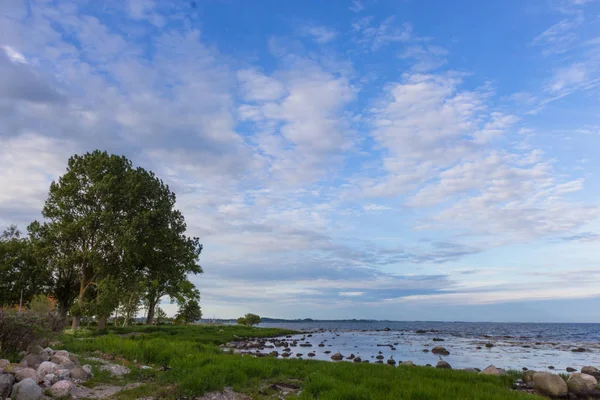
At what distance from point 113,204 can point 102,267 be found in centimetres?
640

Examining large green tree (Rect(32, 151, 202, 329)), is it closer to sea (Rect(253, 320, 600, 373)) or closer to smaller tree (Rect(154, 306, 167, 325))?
sea (Rect(253, 320, 600, 373))

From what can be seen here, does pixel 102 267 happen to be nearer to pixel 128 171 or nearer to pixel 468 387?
pixel 128 171

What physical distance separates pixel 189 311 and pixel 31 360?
7878cm

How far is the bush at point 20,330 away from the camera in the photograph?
13827 millimetres

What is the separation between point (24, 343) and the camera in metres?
14.5

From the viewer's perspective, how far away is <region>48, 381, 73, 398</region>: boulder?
10991 mm

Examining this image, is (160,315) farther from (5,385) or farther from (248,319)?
(5,385)

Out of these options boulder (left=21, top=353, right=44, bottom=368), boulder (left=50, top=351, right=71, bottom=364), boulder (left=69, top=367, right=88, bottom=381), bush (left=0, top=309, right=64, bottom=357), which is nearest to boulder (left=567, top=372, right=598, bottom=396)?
boulder (left=69, top=367, right=88, bottom=381)

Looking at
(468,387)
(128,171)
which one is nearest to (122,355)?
(468,387)

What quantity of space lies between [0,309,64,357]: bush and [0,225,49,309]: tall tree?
106ft

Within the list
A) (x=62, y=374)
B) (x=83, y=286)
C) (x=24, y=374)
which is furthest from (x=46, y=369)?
(x=83, y=286)

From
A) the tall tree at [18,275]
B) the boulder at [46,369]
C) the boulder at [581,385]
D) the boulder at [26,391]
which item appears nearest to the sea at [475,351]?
the boulder at [581,385]

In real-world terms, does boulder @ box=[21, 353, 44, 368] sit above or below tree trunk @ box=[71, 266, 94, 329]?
below

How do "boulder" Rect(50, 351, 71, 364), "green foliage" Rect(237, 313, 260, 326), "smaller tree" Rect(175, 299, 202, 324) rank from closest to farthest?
1. "boulder" Rect(50, 351, 71, 364)
2. "smaller tree" Rect(175, 299, 202, 324)
3. "green foliage" Rect(237, 313, 260, 326)
